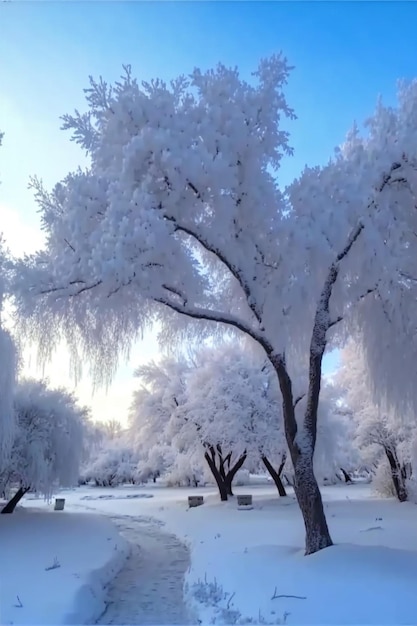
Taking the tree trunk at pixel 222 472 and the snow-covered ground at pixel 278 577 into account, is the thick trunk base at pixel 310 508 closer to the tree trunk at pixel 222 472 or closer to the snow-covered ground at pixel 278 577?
the snow-covered ground at pixel 278 577

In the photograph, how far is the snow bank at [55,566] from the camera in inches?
219

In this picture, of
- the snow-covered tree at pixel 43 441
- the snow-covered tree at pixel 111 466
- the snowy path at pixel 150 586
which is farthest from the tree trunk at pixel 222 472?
the snow-covered tree at pixel 111 466

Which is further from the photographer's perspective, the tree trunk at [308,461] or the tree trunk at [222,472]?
the tree trunk at [222,472]

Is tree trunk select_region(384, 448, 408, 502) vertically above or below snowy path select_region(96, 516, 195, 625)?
above

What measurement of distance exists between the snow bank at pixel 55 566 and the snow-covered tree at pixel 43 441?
0.95m

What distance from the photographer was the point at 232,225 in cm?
783

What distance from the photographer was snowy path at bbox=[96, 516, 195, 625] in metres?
6.21

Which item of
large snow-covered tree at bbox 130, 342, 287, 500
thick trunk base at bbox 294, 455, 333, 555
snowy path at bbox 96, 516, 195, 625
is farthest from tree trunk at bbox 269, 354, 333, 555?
large snow-covered tree at bbox 130, 342, 287, 500

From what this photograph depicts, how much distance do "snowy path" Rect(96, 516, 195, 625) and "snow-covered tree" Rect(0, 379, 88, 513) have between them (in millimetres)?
2630

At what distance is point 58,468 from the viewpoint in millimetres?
13883

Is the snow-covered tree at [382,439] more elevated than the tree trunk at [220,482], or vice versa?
the snow-covered tree at [382,439]

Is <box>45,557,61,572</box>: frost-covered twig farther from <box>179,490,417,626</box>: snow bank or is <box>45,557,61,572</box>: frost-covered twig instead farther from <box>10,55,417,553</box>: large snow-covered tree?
<box>10,55,417,553</box>: large snow-covered tree

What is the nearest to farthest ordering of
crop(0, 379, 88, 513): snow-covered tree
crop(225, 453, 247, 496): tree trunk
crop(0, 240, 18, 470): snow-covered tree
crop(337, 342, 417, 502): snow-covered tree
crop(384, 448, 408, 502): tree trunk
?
crop(0, 240, 18, 470): snow-covered tree, crop(0, 379, 88, 513): snow-covered tree, crop(337, 342, 417, 502): snow-covered tree, crop(384, 448, 408, 502): tree trunk, crop(225, 453, 247, 496): tree trunk

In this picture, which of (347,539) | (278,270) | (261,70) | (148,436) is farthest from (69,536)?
(148,436)
